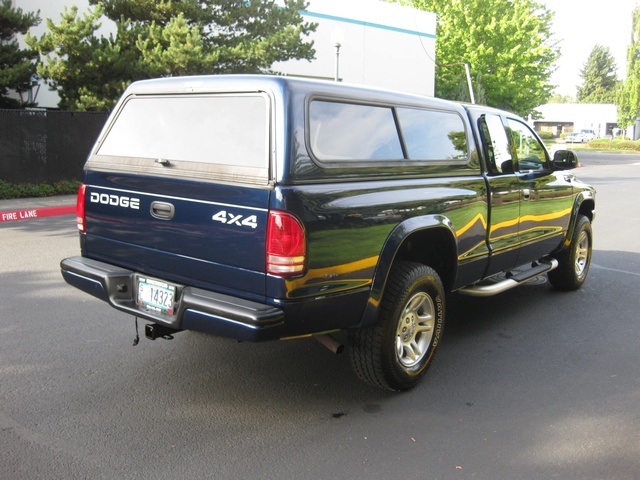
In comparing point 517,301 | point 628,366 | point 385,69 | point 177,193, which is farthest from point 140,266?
point 385,69

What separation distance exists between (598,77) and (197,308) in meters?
116

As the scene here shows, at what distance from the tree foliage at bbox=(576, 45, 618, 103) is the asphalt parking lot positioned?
360 feet

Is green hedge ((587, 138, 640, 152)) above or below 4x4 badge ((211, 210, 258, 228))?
above

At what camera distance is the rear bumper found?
132 inches

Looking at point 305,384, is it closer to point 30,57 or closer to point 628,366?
point 628,366

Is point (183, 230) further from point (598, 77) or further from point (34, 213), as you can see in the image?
point (598, 77)

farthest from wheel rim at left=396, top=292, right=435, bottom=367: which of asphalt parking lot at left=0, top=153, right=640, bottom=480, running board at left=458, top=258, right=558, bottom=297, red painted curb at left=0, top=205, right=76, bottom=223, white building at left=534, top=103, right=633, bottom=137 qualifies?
white building at left=534, top=103, right=633, bottom=137

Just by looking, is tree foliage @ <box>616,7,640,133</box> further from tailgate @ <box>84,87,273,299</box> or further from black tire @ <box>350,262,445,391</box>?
tailgate @ <box>84,87,273,299</box>

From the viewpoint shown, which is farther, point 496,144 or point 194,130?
point 496,144

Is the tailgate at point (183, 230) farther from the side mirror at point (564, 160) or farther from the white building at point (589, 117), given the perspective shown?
the white building at point (589, 117)

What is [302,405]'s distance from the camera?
403 centimetres

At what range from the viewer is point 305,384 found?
434 centimetres

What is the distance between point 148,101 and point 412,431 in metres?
2.73

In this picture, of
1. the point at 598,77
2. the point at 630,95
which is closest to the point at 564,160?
the point at 630,95
